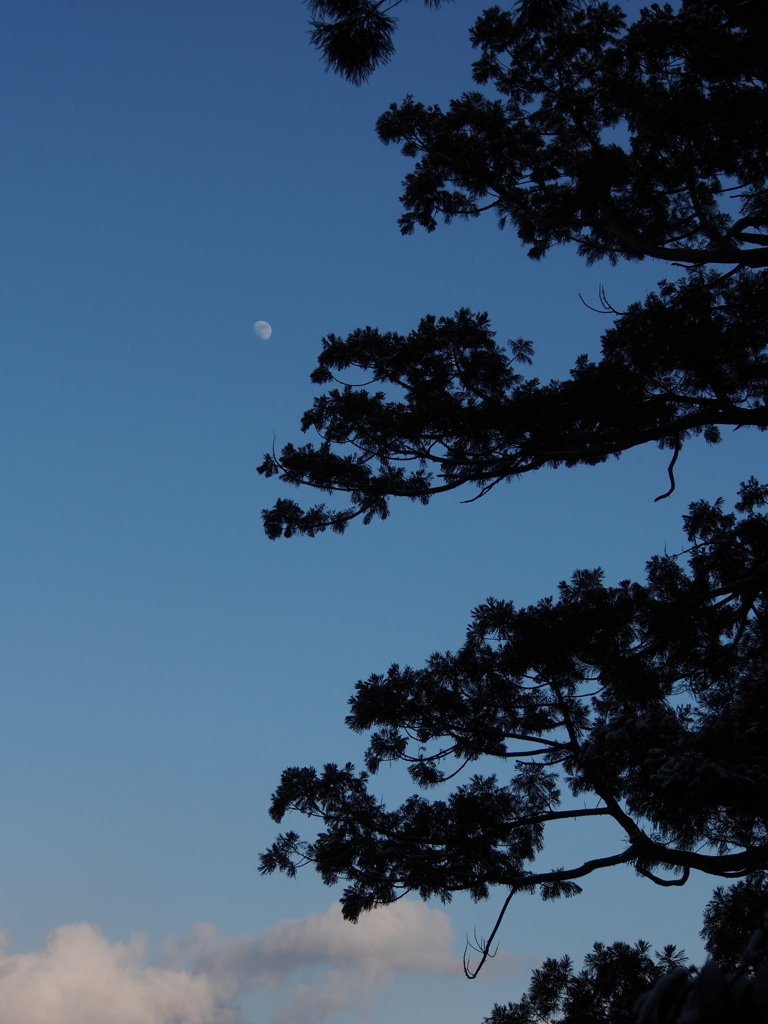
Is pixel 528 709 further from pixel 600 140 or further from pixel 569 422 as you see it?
pixel 600 140

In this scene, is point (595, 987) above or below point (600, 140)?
below

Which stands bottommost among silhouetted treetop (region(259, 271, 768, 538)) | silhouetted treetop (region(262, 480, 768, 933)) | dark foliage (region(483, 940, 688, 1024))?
dark foliage (region(483, 940, 688, 1024))

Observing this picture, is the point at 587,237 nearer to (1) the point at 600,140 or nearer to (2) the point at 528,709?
(1) the point at 600,140

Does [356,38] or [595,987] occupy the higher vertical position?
[356,38]

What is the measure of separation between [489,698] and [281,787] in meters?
2.29

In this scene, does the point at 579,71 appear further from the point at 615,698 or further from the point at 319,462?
the point at 615,698

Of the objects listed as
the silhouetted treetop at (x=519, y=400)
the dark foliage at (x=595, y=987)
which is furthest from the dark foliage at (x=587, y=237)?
the dark foliage at (x=595, y=987)

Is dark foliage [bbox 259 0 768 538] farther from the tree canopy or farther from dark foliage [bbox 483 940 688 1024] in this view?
dark foliage [bbox 483 940 688 1024]

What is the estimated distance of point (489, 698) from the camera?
8625mm

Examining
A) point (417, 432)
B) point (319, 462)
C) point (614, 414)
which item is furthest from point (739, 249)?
point (319, 462)

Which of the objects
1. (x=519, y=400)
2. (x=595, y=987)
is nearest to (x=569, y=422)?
(x=519, y=400)

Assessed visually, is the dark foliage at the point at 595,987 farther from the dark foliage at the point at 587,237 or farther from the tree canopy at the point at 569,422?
the dark foliage at the point at 587,237

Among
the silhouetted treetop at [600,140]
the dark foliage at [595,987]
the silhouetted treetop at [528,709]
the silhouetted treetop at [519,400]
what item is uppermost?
the silhouetted treetop at [600,140]

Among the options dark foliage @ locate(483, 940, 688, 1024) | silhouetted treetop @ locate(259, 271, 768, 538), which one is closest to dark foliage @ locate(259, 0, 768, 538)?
silhouetted treetop @ locate(259, 271, 768, 538)
